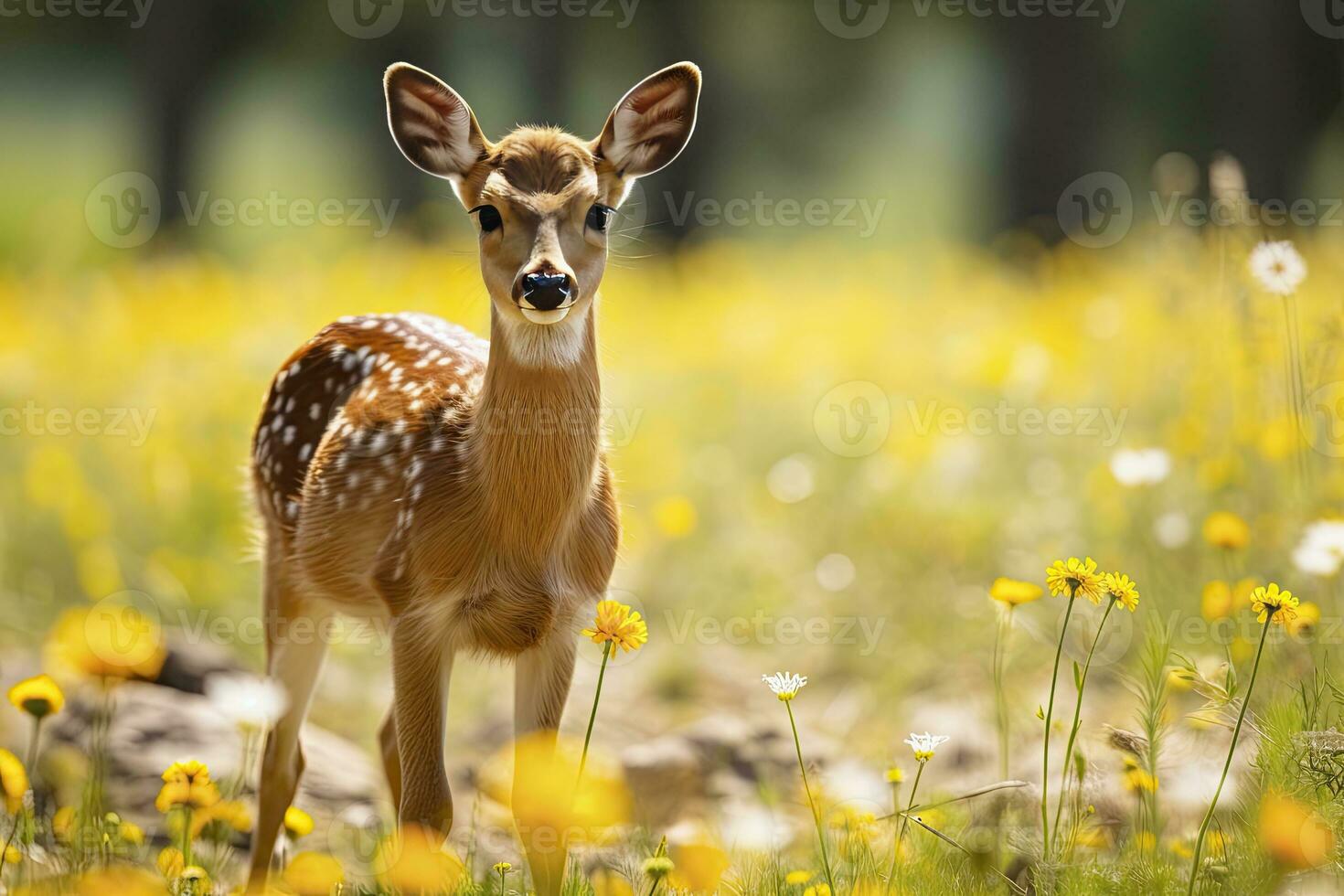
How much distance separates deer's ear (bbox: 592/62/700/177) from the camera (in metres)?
3.30

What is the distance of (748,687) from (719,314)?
179 inches

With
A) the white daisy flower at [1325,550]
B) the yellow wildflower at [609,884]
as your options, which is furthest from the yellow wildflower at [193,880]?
the white daisy flower at [1325,550]

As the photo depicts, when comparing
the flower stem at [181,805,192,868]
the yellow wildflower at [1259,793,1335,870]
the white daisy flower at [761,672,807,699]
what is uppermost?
the white daisy flower at [761,672,807,699]

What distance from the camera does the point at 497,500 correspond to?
10.5 feet

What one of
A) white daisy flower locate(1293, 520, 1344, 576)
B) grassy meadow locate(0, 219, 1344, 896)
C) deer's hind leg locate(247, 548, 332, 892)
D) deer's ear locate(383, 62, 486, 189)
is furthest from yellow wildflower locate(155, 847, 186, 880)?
white daisy flower locate(1293, 520, 1344, 576)

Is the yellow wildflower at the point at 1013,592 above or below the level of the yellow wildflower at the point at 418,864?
above

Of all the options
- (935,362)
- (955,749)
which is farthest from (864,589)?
(935,362)

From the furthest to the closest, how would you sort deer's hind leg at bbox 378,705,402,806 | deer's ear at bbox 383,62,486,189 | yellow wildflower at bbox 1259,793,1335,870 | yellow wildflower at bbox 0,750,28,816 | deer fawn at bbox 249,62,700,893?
deer's hind leg at bbox 378,705,402,806
deer's ear at bbox 383,62,486,189
deer fawn at bbox 249,62,700,893
yellow wildflower at bbox 0,750,28,816
yellow wildflower at bbox 1259,793,1335,870

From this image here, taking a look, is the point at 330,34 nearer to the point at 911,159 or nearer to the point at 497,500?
the point at 911,159

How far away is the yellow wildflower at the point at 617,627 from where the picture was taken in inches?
103

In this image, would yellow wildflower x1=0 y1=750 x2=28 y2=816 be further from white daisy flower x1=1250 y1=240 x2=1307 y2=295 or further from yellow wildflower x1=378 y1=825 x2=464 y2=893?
white daisy flower x1=1250 y1=240 x2=1307 y2=295

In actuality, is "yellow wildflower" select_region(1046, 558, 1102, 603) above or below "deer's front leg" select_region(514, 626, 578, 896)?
above

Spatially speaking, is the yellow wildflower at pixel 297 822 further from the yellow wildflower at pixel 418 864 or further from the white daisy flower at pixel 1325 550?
the white daisy flower at pixel 1325 550

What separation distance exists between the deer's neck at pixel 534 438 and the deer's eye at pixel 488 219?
0.63 feet
